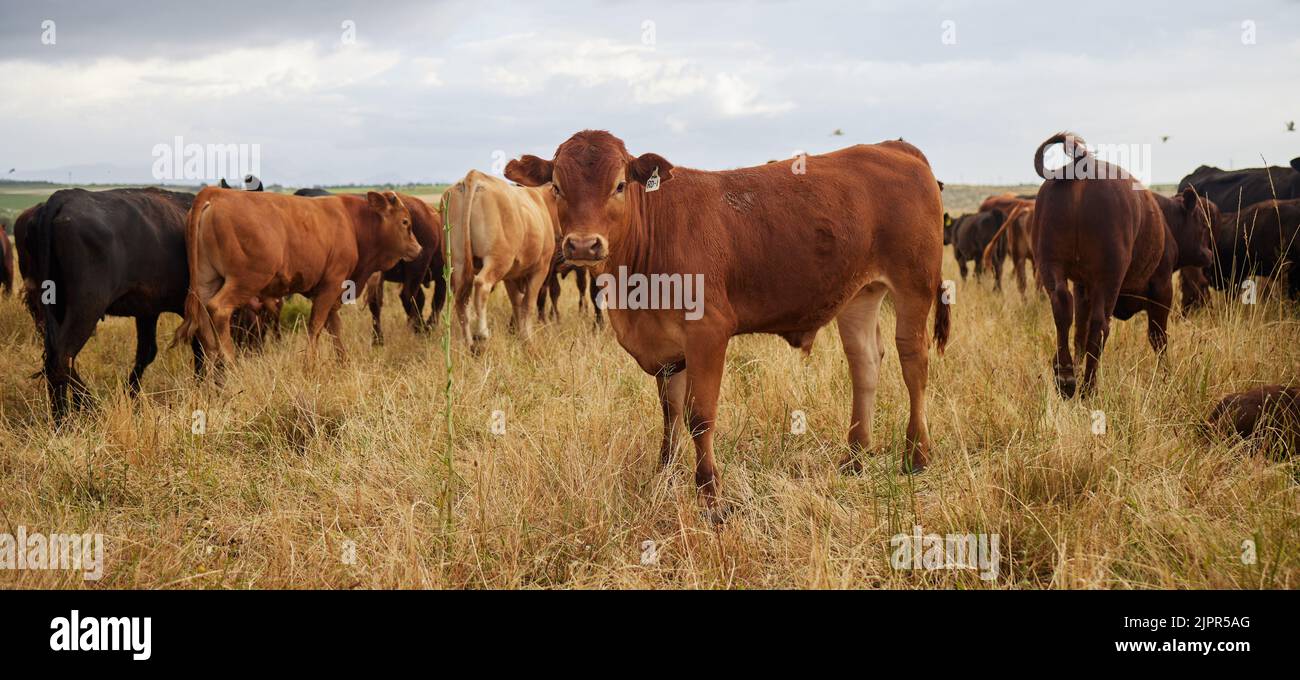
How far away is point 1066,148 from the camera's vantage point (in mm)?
6602

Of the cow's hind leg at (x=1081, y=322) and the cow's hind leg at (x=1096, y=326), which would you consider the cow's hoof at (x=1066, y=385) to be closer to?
the cow's hind leg at (x=1096, y=326)

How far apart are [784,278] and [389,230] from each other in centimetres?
641

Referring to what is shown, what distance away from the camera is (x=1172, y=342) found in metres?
7.49

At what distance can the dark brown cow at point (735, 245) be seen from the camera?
4246mm

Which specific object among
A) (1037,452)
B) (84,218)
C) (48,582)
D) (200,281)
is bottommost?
(48,582)

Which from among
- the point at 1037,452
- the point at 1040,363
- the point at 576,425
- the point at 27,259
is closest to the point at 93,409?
the point at 27,259

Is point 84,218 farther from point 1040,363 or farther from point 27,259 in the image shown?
point 1040,363

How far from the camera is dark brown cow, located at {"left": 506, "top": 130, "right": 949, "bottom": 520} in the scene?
167 inches

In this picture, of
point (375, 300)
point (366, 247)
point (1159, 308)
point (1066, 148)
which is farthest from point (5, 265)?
point (1159, 308)

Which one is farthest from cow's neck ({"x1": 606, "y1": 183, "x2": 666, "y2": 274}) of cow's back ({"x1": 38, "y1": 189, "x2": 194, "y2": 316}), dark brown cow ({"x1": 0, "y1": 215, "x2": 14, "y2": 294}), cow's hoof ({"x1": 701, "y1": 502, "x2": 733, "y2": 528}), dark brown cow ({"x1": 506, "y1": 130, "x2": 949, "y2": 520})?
dark brown cow ({"x1": 0, "y1": 215, "x2": 14, "y2": 294})

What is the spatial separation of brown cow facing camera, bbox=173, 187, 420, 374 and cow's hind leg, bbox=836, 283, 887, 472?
4943 mm

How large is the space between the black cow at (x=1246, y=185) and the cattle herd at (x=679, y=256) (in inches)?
146

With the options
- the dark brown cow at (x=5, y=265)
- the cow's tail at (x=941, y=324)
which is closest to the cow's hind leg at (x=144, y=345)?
the dark brown cow at (x=5, y=265)

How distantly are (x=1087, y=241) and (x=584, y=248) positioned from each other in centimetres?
429
